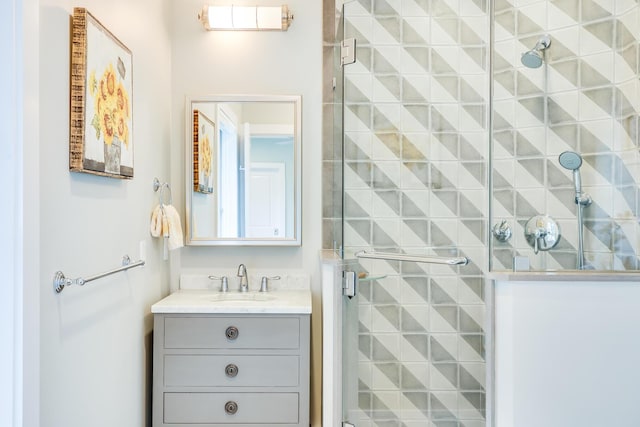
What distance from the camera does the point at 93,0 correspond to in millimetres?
1674

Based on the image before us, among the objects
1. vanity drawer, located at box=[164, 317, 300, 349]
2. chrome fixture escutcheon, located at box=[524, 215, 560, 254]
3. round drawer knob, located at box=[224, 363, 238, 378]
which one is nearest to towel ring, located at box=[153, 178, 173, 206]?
vanity drawer, located at box=[164, 317, 300, 349]

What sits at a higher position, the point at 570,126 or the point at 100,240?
the point at 570,126

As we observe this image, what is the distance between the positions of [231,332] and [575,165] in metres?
1.57

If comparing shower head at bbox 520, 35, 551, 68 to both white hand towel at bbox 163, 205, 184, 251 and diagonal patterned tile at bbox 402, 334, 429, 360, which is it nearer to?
diagonal patterned tile at bbox 402, 334, 429, 360

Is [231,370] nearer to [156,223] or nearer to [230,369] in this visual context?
[230,369]

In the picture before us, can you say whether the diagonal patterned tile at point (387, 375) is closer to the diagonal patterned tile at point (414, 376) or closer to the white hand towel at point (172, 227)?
the diagonal patterned tile at point (414, 376)

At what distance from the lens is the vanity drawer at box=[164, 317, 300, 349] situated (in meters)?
2.21

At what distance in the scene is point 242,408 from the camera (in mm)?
2207

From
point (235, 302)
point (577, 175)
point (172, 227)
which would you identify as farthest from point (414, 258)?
point (172, 227)

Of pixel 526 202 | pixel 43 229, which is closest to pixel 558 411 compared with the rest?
pixel 526 202

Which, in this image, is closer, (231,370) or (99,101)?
(99,101)

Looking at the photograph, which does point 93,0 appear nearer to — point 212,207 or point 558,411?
point 212,207

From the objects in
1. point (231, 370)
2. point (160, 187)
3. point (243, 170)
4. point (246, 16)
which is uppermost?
point (246, 16)

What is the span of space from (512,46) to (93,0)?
1481 millimetres
